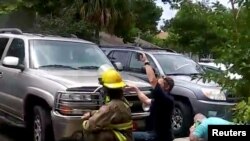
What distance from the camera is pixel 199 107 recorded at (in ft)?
28.1

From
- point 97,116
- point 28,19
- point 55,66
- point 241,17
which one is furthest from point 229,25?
point 28,19

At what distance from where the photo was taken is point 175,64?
1027 cm

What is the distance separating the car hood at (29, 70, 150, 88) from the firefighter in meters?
2.23

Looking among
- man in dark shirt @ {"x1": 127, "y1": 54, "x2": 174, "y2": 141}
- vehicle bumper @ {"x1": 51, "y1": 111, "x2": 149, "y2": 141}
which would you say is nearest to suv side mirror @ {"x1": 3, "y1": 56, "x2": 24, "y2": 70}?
vehicle bumper @ {"x1": 51, "y1": 111, "x2": 149, "y2": 141}

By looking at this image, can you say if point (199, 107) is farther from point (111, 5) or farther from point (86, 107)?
point (111, 5)

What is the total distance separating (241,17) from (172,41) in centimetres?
3267

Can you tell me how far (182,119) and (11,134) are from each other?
10.4 feet

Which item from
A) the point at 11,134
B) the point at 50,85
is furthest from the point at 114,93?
the point at 11,134

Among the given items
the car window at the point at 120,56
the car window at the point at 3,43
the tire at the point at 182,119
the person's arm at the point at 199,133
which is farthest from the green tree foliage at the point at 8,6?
the person's arm at the point at 199,133

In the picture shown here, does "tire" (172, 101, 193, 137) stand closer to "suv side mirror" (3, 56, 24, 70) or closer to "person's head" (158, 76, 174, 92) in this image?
A: "person's head" (158, 76, 174, 92)

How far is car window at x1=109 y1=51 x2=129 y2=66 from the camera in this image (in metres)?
11.1

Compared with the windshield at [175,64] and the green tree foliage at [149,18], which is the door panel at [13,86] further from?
the green tree foliage at [149,18]

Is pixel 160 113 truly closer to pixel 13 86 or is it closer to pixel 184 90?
pixel 13 86

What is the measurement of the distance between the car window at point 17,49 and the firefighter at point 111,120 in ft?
12.2
